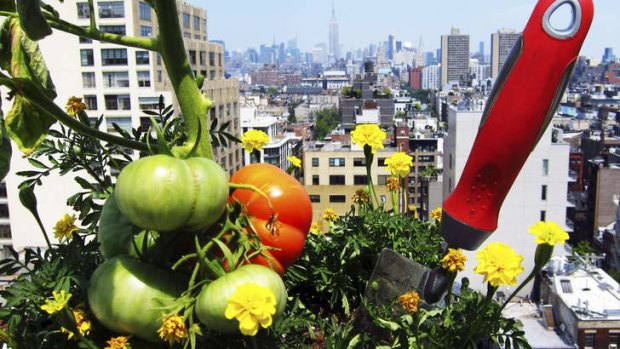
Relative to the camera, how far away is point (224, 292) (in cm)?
174

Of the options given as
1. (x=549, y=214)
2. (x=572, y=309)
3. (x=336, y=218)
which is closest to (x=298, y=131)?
(x=549, y=214)

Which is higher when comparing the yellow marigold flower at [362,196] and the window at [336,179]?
the yellow marigold flower at [362,196]

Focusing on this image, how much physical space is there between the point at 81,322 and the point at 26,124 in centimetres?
59

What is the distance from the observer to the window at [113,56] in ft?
85.2

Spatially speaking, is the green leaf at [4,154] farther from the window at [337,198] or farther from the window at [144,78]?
the window at [337,198]

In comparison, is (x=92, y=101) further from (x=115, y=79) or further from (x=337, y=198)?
(x=337, y=198)

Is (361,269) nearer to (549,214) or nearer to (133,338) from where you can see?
(133,338)

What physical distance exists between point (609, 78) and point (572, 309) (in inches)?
5731

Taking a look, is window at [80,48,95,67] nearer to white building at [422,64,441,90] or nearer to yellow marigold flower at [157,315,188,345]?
yellow marigold flower at [157,315,188,345]

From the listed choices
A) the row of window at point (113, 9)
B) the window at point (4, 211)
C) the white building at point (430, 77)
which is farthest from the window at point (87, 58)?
the white building at point (430, 77)

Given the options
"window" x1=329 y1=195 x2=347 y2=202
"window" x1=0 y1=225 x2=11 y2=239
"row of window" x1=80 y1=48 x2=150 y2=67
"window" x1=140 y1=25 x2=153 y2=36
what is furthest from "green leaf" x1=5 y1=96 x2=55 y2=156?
"window" x1=0 y1=225 x2=11 y2=239

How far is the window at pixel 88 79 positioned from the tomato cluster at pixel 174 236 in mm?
25765

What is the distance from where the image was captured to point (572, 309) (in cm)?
A: 1873

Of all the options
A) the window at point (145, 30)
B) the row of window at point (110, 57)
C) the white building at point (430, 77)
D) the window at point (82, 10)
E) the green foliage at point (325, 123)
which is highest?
the window at point (82, 10)
